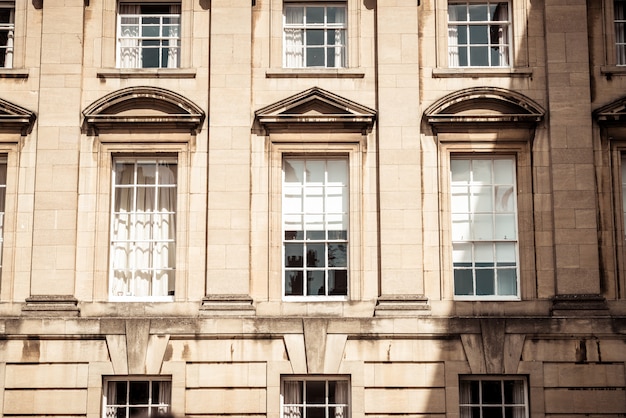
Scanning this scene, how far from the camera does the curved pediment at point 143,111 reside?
20.5 metres

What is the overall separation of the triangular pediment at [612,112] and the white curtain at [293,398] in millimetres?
7667

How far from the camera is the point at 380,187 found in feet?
66.7

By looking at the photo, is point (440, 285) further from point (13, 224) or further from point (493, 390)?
point (13, 224)

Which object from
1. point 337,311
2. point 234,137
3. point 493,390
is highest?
point 234,137

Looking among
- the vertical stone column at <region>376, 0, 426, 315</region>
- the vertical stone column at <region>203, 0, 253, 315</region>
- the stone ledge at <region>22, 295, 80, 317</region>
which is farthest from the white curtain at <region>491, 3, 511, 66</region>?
the stone ledge at <region>22, 295, 80, 317</region>

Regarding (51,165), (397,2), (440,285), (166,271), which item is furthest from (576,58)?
(51,165)

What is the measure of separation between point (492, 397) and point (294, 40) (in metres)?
7.99

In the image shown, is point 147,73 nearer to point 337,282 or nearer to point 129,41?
point 129,41

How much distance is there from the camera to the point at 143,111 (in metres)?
20.7

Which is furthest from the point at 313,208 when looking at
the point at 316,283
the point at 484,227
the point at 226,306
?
the point at 484,227

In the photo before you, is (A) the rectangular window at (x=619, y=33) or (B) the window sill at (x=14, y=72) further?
(A) the rectangular window at (x=619, y=33)

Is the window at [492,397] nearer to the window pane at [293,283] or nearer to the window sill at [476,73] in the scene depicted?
the window pane at [293,283]

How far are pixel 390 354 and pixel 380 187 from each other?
10.4 feet

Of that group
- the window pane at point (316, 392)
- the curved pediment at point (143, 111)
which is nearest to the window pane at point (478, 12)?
the curved pediment at point (143, 111)
